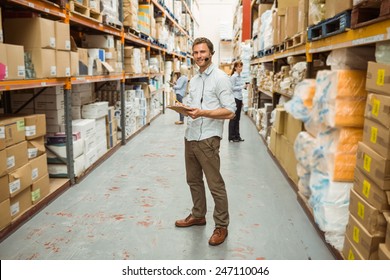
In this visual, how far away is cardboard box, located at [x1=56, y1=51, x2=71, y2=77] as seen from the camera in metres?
3.96

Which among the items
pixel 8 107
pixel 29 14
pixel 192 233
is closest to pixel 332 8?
pixel 192 233

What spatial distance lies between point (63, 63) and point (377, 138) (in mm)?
3304

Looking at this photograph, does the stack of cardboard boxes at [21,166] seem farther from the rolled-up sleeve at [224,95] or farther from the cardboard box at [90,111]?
the rolled-up sleeve at [224,95]

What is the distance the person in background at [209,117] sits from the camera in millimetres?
2873

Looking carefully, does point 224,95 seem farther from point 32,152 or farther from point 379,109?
point 32,152

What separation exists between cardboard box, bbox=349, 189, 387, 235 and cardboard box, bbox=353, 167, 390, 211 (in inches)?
1.1

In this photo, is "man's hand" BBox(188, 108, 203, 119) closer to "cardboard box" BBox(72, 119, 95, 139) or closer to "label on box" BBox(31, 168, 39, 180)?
"label on box" BBox(31, 168, 39, 180)

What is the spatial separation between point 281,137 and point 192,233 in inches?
102

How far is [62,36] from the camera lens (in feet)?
13.2

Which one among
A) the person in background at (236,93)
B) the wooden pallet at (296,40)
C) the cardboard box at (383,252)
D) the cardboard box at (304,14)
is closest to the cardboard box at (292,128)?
the wooden pallet at (296,40)

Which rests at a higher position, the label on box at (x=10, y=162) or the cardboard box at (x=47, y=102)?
the cardboard box at (x=47, y=102)

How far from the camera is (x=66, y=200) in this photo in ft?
13.3

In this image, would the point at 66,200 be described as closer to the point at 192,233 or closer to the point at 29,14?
the point at 192,233

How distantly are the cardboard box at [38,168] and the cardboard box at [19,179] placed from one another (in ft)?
0.31
